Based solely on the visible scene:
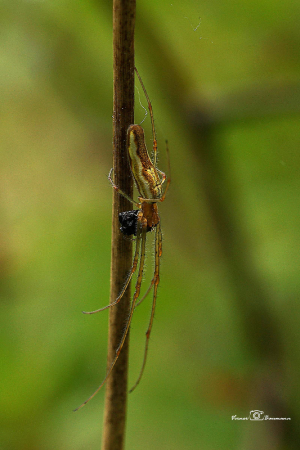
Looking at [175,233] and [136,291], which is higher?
[175,233]

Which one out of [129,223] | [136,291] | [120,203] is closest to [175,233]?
Answer: [136,291]

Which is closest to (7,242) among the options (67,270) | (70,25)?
(67,270)

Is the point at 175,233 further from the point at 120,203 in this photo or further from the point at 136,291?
the point at 120,203

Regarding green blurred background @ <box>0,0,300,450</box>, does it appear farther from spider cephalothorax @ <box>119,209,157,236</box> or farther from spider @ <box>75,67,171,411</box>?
spider cephalothorax @ <box>119,209,157,236</box>

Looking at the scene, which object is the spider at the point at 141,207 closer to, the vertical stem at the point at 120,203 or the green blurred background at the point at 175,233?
the vertical stem at the point at 120,203

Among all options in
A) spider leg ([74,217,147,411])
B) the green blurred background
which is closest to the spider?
spider leg ([74,217,147,411])

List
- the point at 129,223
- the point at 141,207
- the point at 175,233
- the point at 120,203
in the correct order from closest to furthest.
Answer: the point at 120,203, the point at 129,223, the point at 141,207, the point at 175,233
